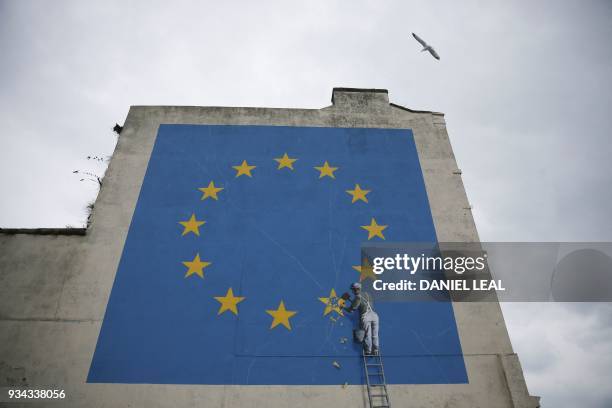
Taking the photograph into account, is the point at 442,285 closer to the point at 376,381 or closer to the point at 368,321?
the point at 368,321

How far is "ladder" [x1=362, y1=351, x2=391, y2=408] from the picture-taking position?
7.20 metres

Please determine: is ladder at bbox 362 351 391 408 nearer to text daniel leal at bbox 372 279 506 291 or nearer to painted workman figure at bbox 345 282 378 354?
painted workman figure at bbox 345 282 378 354

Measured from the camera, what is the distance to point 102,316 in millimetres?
7961

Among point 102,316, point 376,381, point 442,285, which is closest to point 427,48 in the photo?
point 442,285

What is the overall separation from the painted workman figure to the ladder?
18 cm

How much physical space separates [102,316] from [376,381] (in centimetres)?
676

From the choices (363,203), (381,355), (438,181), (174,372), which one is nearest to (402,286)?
(381,355)

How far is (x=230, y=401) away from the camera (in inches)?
281

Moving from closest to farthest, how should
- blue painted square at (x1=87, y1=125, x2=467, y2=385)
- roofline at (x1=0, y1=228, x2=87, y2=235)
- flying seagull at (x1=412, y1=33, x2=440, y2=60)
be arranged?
blue painted square at (x1=87, y1=125, x2=467, y2=385), roofline at (x1=0, y1=228, x2=87, y2=235), flying seagull at (x1=412, y1=33, x2=440, y2=60)

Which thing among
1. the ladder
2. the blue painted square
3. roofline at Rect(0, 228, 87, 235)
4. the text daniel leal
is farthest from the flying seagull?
roofline at Rect(0, 228, 87, 235)

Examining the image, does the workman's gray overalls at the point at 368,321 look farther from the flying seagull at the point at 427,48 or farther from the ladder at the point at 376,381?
the flying seagull at the point at 427,48

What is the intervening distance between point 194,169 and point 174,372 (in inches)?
225

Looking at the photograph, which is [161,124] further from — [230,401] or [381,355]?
[381,355]

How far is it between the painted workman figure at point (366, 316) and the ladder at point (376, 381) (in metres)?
0.18
